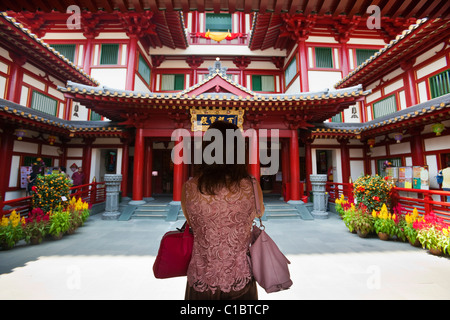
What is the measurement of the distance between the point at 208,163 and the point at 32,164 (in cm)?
999

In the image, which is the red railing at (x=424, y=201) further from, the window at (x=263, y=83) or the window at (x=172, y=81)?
the window at (x=172, y=81)

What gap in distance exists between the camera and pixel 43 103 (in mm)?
8594

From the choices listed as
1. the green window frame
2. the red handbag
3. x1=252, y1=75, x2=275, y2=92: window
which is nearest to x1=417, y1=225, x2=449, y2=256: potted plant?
the green window frame

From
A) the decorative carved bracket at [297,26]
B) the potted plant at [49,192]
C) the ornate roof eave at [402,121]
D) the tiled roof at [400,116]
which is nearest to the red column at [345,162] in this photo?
the ornate roof eave at [402,121]

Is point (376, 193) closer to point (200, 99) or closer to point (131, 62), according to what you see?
point (200, 99)

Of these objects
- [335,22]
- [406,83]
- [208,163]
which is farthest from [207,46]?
[208,163]

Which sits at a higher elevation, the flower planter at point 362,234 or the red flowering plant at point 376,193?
the red flowering plant at point 376,193

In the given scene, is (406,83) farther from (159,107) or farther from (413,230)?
(159,107)

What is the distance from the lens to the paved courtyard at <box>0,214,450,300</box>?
8.95 ft

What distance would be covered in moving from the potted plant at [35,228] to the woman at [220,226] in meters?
5.34

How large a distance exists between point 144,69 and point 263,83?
766 cm

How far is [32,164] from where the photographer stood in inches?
307

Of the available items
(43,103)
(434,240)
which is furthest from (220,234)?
(43,103)

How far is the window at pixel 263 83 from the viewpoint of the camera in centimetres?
1302
